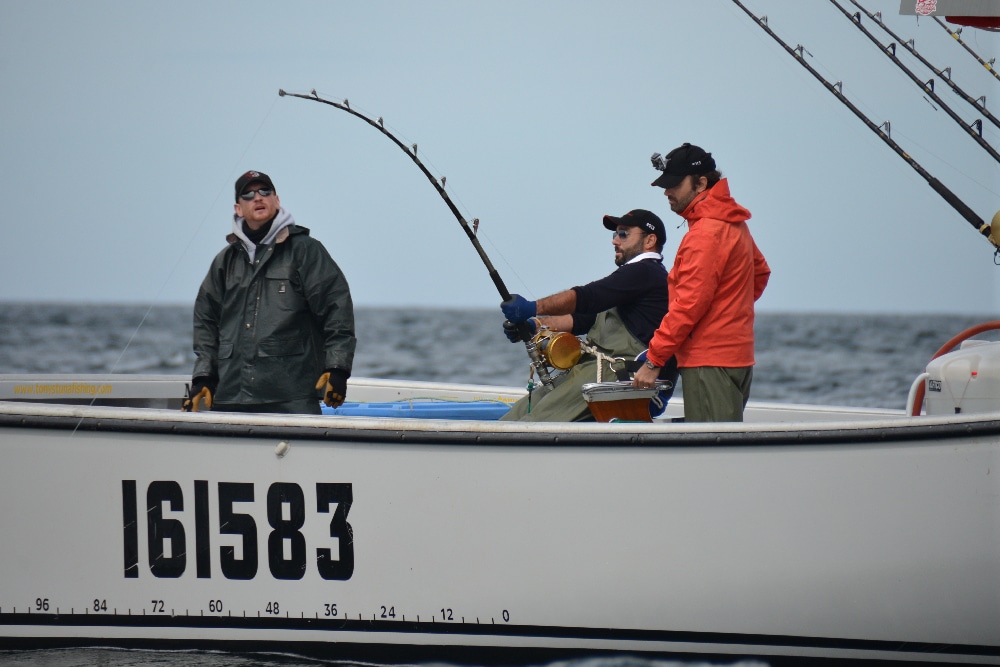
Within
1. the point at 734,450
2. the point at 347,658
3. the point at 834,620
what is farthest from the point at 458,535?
the point at 834,620

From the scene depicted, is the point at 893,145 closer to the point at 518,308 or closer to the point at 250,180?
the point at 518,308

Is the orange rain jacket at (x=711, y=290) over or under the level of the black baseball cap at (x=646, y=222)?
under

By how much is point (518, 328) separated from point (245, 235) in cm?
109

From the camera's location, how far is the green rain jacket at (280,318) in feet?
14.3

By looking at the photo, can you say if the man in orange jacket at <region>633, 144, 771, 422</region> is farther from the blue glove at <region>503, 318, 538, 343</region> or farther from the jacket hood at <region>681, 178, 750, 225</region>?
the blue glove at <region>503, 318, 538, 343</region>

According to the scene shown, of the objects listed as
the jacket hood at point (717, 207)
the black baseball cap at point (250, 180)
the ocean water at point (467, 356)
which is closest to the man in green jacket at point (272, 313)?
the black baseball cap at point (250, 180)

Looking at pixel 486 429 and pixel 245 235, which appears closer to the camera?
pixel 486 429

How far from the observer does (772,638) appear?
3.90 m

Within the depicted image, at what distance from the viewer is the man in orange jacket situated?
3934 mm

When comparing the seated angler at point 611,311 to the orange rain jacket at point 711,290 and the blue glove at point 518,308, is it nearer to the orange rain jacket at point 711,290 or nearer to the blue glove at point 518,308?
the blue glove at point 518,308

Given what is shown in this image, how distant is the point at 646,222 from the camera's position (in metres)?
4.55

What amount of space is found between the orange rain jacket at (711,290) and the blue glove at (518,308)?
2.09 ft

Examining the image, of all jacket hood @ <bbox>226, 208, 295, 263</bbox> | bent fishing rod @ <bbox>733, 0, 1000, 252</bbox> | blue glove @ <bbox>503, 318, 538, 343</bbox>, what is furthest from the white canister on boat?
jacket hood @ <bbox>226, 208, 295, 263</bbox>

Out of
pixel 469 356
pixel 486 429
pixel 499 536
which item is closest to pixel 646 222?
pixel 486 429
